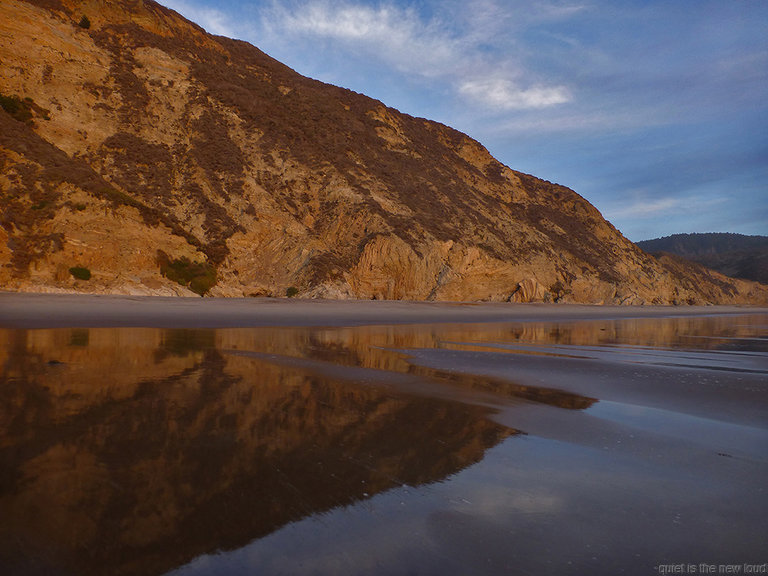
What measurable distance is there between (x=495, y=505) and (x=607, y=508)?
481 millimetres

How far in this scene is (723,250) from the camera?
480 ft

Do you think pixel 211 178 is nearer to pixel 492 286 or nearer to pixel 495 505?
pixel 492 286

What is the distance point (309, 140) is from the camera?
34188mm

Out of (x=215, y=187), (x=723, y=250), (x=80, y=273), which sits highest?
(x=723, y=250)

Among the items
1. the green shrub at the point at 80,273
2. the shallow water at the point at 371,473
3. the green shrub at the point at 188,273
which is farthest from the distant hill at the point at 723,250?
the shallow water at the point at 371,473

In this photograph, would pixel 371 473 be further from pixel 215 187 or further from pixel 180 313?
pixel 215 187

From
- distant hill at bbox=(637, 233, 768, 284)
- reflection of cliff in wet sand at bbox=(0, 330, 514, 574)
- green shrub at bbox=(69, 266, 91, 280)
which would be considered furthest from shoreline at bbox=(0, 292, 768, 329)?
distant hill at bbox=(637, 233, 768, 284)

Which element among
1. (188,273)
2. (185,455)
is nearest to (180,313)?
(188,273)

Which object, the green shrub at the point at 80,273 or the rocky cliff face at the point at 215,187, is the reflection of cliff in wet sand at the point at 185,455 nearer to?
the green shrub at the point at 80,273

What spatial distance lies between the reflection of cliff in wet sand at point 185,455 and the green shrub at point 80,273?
14.7 meters

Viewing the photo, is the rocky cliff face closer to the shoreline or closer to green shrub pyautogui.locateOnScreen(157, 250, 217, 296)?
green shrub pyautogui.locateOnScreen(157, 250, 217, 296)

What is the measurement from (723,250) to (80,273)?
6819 inches

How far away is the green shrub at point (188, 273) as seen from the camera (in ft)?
67.2

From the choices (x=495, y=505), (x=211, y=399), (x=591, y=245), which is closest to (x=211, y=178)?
(x=211, y=399)
